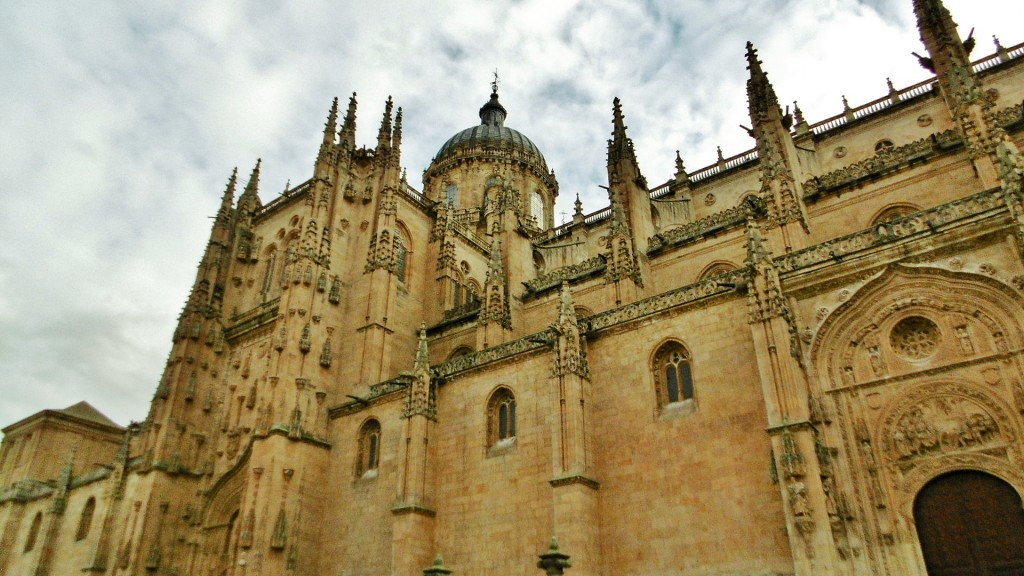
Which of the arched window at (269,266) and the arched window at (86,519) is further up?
the arched window at (269,266)

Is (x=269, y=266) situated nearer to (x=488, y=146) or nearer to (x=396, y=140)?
(x=396, y=140)

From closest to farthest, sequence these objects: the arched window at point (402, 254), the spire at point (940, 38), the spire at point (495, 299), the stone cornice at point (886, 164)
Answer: the stone cornice at point (886, 164)
the spire at point (940, 38)
the spire at point (495, 299)
the arched window at point (402, 254)

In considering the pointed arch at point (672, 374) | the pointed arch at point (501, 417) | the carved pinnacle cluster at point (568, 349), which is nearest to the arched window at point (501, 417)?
the pointed arch at point (501, 417)

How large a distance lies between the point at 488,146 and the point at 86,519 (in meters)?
30.9

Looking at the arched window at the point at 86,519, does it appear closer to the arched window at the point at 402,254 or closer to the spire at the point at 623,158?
the arched window at the point at 402,254

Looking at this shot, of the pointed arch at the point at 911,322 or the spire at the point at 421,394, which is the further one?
the spire at the point at 421,394

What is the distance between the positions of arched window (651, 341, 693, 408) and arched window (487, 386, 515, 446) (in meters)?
4.70

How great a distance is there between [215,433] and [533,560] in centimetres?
1754

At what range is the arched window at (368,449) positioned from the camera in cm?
2377

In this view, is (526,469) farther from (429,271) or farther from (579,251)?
(579,251)

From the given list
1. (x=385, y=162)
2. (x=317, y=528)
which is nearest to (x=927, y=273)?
(x=317, y=528)

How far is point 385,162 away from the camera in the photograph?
3053cm

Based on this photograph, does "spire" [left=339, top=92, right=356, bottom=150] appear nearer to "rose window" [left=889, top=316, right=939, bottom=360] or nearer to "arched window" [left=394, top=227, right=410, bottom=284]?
"arched window" [left=394, top=227, right=410, bottom=284]

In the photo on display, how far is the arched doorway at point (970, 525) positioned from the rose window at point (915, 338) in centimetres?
255
